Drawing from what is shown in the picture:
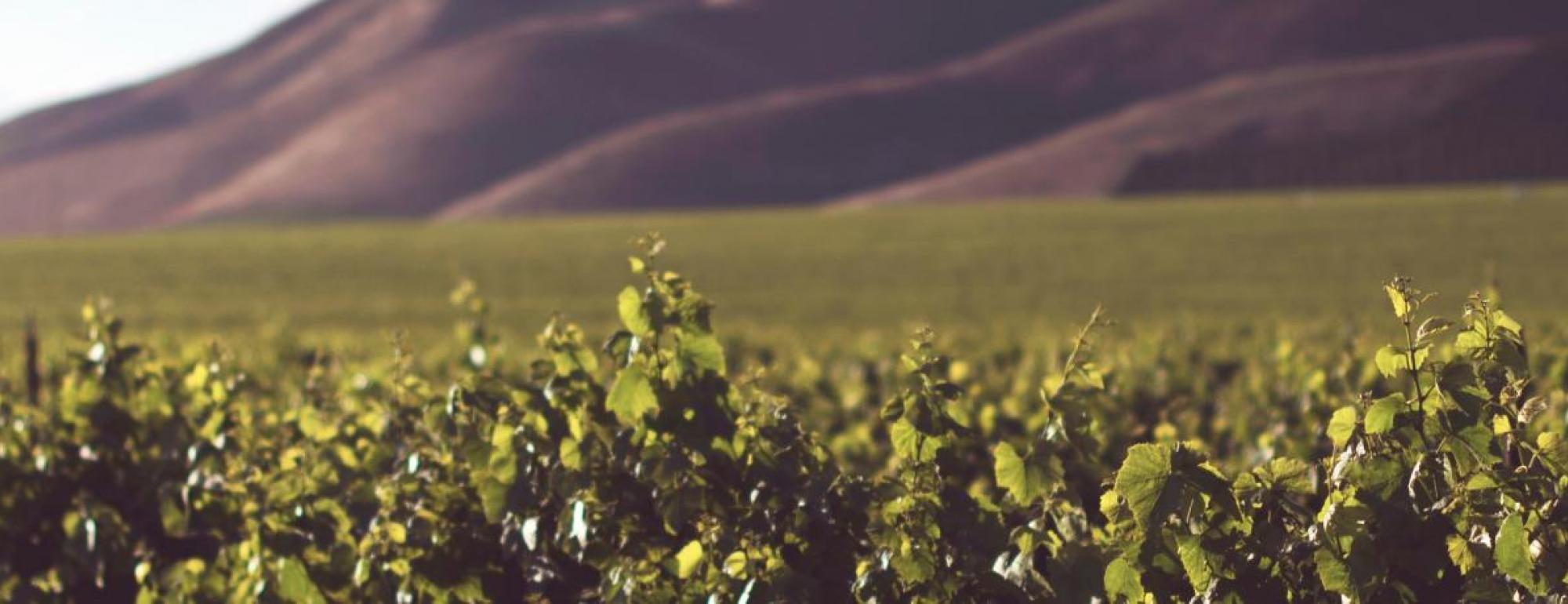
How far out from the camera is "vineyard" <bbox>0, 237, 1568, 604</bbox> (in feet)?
9.57

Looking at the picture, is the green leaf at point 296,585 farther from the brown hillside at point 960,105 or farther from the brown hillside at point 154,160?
the brown hillside at point 154,160

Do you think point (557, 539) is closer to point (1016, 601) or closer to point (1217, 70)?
point (1016, 601)

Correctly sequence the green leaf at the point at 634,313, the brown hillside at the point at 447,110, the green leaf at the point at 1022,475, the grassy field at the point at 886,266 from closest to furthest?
the green leaf at the point at 1022,475, the green leaf at the point at 634,313, the grassy field at the point at 886,266, the brown hillside at the point at 447,110

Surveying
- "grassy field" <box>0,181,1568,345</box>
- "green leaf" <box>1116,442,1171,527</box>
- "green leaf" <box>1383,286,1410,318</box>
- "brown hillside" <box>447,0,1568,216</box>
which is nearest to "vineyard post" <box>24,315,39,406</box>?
"green leaf" <box>1116,442,1171,527</box>

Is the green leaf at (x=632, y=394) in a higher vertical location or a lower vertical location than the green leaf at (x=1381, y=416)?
higher

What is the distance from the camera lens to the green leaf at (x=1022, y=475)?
3.38 meters

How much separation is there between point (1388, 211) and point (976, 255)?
16.1 metres

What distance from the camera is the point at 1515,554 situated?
8.87 feet

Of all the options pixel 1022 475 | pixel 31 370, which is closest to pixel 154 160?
pixel 31 370

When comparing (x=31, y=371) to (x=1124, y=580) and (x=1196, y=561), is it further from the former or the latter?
(x=1196, y=561)

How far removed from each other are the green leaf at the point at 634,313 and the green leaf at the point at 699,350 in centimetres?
9

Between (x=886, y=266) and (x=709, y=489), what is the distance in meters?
46.3

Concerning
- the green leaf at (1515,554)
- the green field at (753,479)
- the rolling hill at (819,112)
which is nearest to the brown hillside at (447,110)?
the rolling hill at (819,112)

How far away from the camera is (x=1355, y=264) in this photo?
44656 mm
